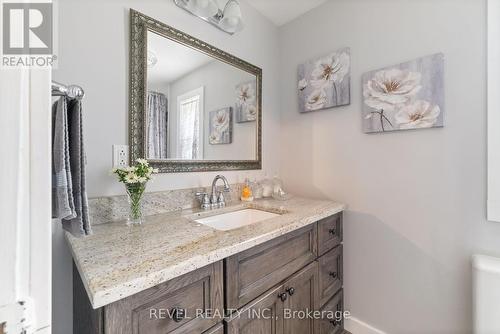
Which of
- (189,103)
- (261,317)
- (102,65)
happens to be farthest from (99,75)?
(261,317)

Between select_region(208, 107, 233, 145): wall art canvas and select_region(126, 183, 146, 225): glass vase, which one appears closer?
select_region(126, 183, 146, 225): glass vase

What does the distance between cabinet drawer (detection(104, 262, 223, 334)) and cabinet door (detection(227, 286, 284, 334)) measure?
0.09 m

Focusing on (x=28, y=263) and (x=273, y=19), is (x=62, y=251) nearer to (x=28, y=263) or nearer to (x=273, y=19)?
(x=28, y=263)

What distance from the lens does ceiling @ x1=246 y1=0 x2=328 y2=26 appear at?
161cm

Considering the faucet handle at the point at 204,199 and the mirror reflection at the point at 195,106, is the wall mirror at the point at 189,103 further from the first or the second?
the faucet handle at the point at 204,199

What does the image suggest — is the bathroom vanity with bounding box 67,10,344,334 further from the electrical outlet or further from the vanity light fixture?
the vanity light fixture

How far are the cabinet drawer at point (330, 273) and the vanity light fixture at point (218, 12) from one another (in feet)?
4.94

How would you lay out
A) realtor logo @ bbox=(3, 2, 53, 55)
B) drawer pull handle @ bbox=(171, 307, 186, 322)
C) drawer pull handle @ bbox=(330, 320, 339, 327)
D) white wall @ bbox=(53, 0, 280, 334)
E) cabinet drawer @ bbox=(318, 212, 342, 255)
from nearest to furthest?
realtor logo @ bbox=(3, 2, 53, 55) < drawer pull handle @ bbox=(171, 307, 186, 322) < white wall @ bbox=(53, 0, 280, 334) < cabinet drawer @ bbox=(318, 212, 342, 255) < drawer pull handle @ bbox=(330, 320, 339, 327)

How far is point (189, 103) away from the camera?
1.30 metres

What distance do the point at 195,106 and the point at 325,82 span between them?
92cm

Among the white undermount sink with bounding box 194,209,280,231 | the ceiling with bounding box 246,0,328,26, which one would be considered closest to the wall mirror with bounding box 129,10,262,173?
the white undermount sink with bounding box 194,209,280,231

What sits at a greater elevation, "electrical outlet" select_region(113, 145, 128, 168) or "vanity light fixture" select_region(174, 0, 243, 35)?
"vanity light fixture" select_region(174, 0, 243, 35)

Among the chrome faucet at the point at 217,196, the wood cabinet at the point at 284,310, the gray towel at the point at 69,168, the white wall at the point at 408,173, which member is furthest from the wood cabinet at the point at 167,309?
the white wall at the point at 408,173

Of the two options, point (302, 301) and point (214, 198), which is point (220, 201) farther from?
point (302, 301)
